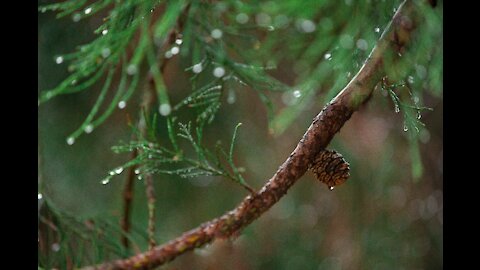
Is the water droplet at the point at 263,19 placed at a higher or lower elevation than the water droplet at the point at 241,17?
lower

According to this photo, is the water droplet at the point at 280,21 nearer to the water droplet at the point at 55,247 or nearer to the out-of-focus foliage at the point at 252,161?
the out-of-focus foliage at the point at 252,161

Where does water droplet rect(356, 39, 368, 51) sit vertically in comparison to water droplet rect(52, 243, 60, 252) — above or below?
above

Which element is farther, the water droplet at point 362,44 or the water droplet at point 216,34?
the water droplet at point 216,34

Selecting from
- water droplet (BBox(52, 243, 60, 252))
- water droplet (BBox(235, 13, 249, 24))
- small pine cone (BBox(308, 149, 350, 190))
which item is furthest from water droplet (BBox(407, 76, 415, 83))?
water droplet (BBox(52, 243, 60, 252))

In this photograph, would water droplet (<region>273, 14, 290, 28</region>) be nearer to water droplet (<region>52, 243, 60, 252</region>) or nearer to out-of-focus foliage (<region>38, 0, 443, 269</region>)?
out-of-focus foliage (<region>38, 0, 443, 269</region>)

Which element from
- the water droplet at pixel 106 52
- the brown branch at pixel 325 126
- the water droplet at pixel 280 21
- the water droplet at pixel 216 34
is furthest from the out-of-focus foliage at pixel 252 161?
the brown branch at pixel 325 126

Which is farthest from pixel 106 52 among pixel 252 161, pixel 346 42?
pixel 252 161

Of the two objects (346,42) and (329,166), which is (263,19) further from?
(329,166)

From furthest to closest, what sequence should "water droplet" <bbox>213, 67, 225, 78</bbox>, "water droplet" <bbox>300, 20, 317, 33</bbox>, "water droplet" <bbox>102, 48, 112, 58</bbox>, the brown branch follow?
1. "water droplet" <bbox>300, 20, 317, 33</bbox>
2. "water droplet" <bbox>213, 67, 225, 78</bbox>
3. "water droplet" <bbox>102, 48, 112, 58</bbox>
4. the brown branch
